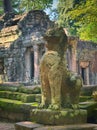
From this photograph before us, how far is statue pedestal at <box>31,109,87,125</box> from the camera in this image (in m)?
5.61

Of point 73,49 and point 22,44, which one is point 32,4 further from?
point 73,49

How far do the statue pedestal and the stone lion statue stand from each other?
13 cm

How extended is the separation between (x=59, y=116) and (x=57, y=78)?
668 millimetres

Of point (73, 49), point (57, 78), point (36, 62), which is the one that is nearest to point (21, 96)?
point (57, 78)

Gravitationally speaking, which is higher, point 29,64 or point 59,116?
point 29,64

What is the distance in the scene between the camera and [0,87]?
10.8 meters

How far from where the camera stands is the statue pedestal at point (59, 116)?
5.61 meters

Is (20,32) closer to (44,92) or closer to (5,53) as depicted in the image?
(5,53)

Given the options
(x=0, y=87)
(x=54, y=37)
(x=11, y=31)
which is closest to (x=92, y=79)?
(x=11, y=31)

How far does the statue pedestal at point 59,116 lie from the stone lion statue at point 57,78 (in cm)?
13

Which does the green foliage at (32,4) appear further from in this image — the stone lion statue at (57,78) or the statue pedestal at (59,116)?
the statue pedestal at (59,116)

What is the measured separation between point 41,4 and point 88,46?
8.04 metres

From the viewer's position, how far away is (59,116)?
5.61 meters

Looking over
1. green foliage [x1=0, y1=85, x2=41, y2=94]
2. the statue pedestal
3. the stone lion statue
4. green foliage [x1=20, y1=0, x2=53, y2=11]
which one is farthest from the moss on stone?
green foliage [x1=20, y1=0, x2=53, y2=11]
